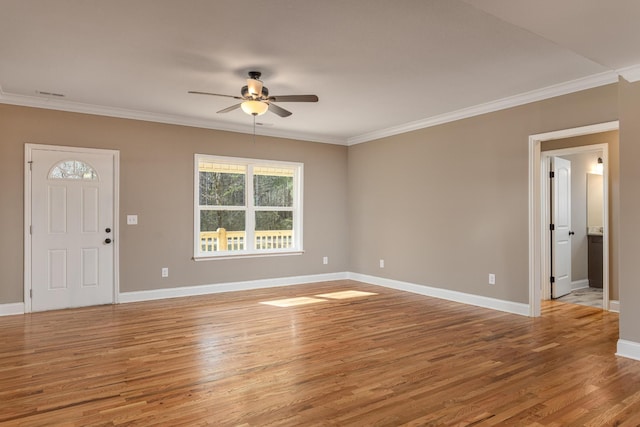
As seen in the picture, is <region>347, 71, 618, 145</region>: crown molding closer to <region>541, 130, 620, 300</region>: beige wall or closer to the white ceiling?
the white ceiling

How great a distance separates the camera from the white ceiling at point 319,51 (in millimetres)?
2686

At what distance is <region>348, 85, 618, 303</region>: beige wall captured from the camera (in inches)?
189

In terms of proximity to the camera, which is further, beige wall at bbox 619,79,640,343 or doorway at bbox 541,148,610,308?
doorway at bbox 541,148,610,308

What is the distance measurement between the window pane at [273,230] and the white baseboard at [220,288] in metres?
0.59

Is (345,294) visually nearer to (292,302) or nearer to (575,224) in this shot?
(292,302)

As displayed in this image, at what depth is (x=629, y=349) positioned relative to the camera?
3350mm

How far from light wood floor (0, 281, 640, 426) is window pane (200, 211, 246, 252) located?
1473 mm

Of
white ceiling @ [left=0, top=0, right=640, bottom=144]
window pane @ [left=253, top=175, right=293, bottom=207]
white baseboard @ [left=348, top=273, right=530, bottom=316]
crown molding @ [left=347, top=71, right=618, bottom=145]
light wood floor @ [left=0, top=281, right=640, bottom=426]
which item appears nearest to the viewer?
light wood floor @ [left=0, top=281, right=640, bottom=426]

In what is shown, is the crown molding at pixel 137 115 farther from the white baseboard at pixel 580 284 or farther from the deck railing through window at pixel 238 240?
the white baseboard at pixel 580 284

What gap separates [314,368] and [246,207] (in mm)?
3908

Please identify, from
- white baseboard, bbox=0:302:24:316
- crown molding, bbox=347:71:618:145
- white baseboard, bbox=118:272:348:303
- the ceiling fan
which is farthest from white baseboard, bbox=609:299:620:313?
white baseboard, bbox=0:302:24:316

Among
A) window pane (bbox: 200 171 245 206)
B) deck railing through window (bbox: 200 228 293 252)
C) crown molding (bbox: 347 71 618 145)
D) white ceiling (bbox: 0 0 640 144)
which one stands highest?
white ceiling (bbox: 0 0 640 144)

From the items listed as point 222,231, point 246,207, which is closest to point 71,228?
point 222,231

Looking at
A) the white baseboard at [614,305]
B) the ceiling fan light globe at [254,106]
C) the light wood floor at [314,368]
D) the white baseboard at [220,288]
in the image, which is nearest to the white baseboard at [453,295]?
the light wood floor at [314,368]
